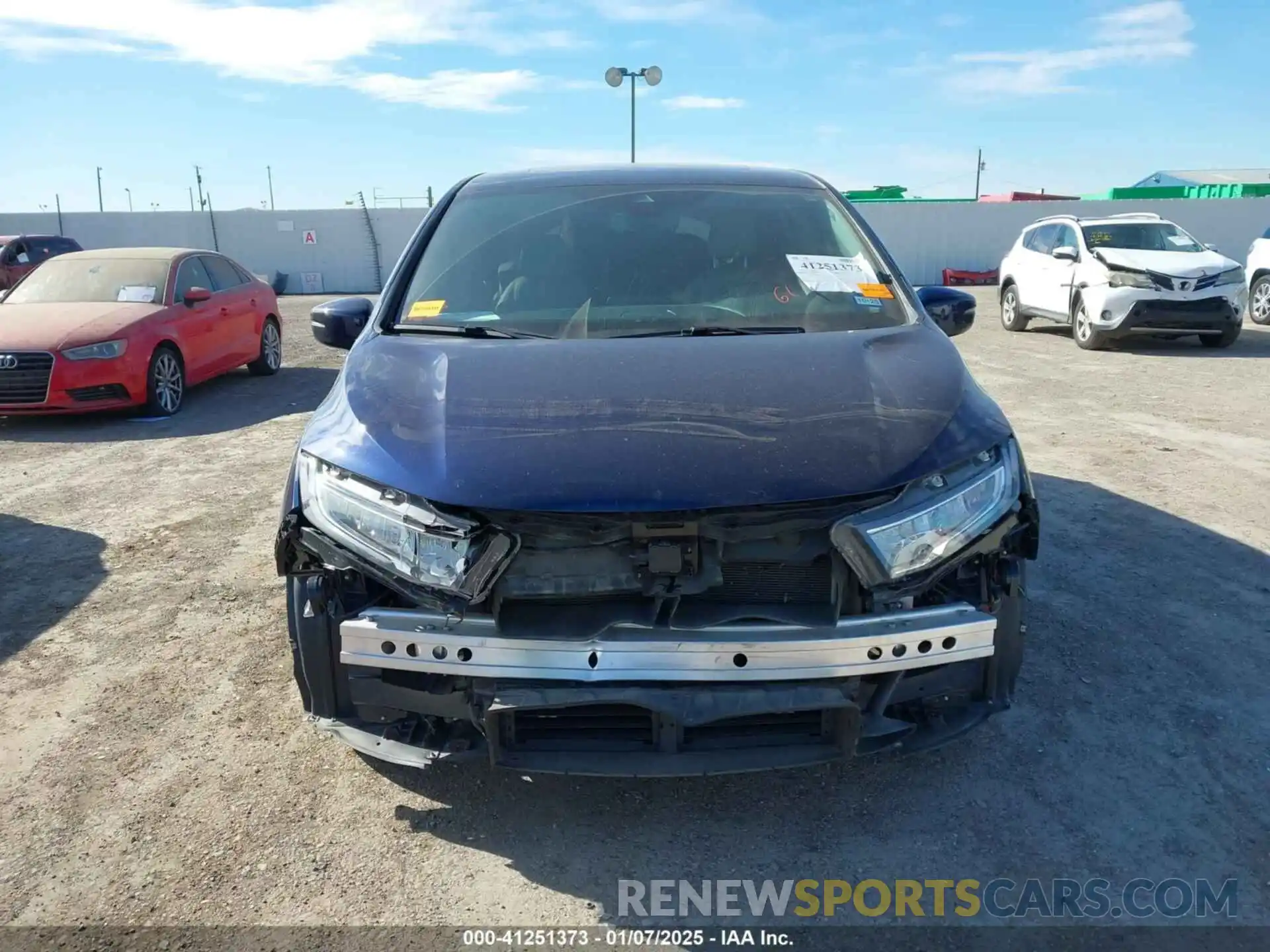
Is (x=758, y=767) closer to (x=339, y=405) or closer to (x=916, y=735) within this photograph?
(x=916, y=735)

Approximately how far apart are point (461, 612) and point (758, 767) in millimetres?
794

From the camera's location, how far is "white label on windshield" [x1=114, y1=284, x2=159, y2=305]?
8898mm

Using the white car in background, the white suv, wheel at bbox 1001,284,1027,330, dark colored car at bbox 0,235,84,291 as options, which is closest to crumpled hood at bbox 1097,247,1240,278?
the white suv

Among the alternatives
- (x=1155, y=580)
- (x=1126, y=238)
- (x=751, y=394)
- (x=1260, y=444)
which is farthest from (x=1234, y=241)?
(x=751, y=394)

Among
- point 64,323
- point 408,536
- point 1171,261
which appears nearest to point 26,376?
point 64,323

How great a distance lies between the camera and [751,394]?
2.58m

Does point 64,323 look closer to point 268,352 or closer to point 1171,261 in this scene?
point 268,352

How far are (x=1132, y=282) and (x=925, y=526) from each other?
10.5m

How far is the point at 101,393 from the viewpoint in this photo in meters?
8.04

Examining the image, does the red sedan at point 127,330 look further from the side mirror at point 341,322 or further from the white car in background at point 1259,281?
the white car in background at point 1259,281

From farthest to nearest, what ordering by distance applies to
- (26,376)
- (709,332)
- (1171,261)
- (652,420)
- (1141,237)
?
(1141,237), (1171,261), (26,376), (709,332), (652,420)

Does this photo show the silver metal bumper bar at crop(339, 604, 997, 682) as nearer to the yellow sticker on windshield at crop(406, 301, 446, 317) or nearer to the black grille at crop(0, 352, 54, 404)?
the yellow sticker on windshield at crop(406, 301, 446, 317)

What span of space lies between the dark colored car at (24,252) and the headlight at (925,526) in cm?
1943

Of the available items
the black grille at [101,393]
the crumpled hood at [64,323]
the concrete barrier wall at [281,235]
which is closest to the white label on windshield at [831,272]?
the black grille at [101,393]
